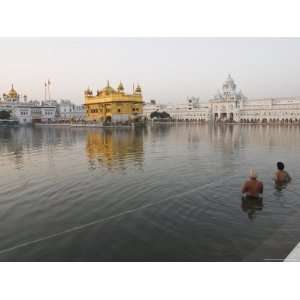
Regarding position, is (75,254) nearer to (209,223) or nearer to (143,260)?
(143,260)

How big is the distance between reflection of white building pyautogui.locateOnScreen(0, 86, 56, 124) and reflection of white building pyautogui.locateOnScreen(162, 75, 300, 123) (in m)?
36.5

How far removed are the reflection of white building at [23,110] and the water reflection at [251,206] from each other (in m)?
71.4

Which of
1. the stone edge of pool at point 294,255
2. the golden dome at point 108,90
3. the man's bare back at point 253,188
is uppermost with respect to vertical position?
the golden dome at point 108,90

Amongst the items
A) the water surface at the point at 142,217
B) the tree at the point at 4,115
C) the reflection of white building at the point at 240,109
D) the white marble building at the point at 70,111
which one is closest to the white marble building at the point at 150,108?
the reflection of white building at the point at 240,109

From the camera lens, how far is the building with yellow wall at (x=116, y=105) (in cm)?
4972

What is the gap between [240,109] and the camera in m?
77.2

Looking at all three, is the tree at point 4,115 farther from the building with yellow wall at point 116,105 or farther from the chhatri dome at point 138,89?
the chhatri dome at point 138,89

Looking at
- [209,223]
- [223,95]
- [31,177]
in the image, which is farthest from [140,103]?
[209,223]

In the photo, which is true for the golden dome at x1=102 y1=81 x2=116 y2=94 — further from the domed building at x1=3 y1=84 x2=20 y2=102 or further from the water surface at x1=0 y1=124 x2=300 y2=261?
the water surface at x1=0 y1=124 x2=300 y2=261

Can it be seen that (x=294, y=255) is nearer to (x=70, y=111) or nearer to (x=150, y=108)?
(x=70, y=111)

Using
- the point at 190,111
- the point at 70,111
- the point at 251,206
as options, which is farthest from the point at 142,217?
the point at 70,111

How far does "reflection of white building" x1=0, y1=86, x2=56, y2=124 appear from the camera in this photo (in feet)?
234

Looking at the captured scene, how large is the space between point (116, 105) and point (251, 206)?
1782 inches

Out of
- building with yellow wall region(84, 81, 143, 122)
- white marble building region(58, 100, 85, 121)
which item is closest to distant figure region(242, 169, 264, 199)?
building with yellow wall region(84, 81, 143, 122)
